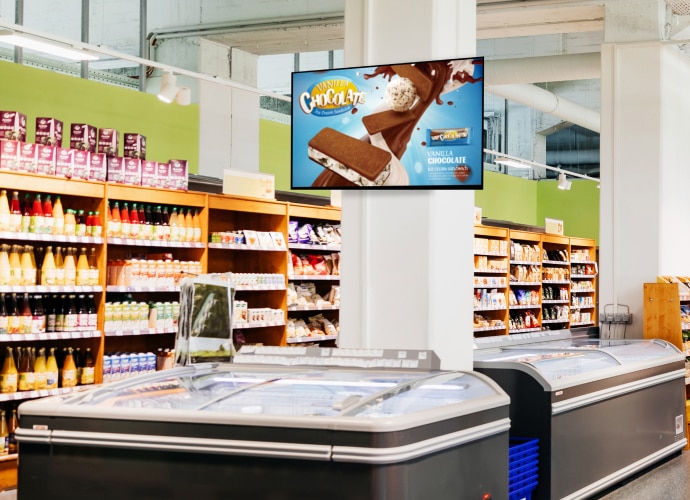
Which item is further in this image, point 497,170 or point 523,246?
point 497,170

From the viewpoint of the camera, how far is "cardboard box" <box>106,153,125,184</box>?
25.2 feet

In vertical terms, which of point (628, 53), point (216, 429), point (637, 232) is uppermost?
point (628, 53)

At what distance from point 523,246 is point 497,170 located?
3512mm

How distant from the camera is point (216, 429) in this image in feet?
11.6

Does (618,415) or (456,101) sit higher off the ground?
(456,101)

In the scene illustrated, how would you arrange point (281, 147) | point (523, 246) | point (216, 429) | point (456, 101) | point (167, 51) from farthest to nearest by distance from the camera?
point (523, 246), point (281, 147), point (167, 51), point (456, 101), point (216, 429)

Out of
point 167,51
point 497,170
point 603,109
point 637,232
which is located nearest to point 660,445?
point 637,232

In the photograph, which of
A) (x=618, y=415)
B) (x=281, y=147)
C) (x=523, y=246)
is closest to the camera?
(x=618, y=415)

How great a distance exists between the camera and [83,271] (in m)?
7.34

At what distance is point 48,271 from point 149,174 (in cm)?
140

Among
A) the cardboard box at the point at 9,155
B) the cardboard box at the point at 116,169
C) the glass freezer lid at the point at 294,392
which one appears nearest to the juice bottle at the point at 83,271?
the cardboard box at the point at 116,169

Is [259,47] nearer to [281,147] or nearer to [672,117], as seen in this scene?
[281,147]

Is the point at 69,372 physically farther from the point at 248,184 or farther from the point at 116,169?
the point at 248,184

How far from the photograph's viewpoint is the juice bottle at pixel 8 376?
22.5 ft
